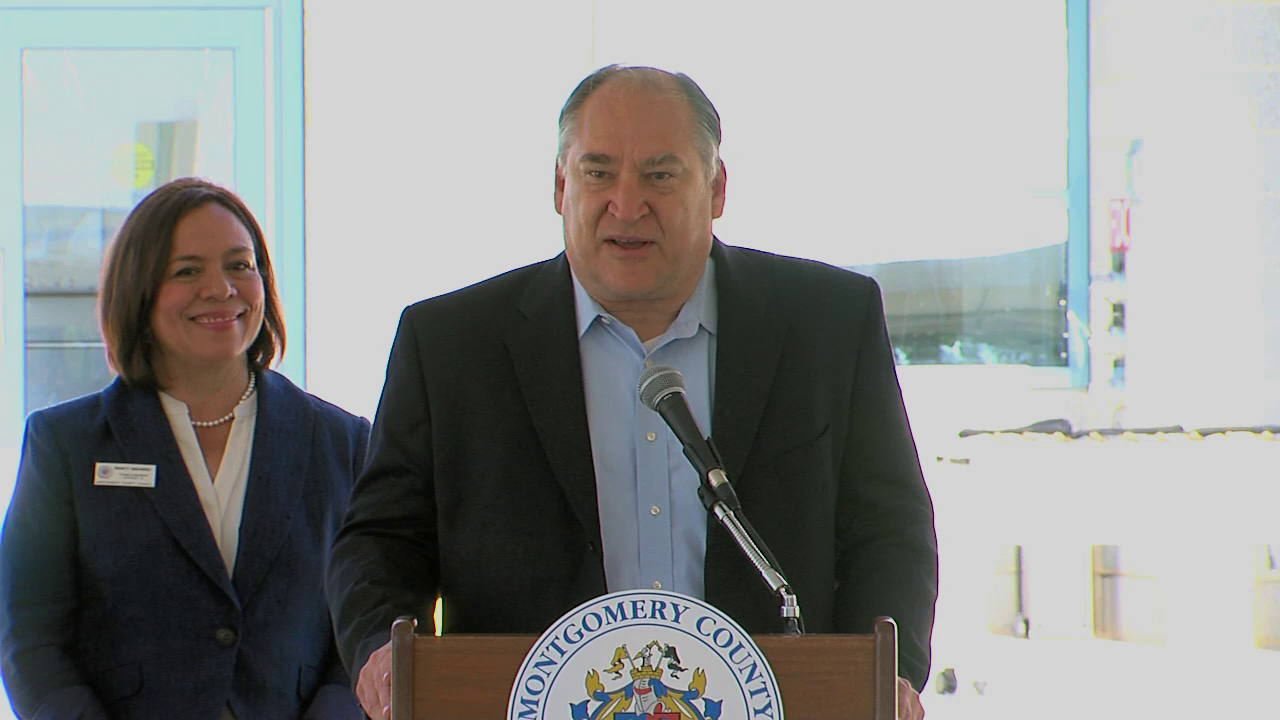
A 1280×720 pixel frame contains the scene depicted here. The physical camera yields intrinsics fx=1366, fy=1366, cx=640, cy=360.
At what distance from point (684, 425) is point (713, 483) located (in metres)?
0.08

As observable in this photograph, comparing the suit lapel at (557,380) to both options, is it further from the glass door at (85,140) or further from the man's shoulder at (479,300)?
the glass door at (85,140)

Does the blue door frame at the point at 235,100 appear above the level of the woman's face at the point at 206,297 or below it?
above

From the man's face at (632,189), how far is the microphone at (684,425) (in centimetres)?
34

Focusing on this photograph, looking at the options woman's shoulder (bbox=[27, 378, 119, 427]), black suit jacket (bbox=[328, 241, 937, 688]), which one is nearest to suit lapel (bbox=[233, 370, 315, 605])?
woman's shoulder (bbox=[27, 378, 119, 427])

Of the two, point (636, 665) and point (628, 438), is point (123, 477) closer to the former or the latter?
point (628, 438)

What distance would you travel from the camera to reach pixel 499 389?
175cm

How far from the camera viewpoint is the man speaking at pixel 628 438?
1.68 meters

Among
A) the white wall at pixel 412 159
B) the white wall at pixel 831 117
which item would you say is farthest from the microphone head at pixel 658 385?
the white wall at pixel 831 117

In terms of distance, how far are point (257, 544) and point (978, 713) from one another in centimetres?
312

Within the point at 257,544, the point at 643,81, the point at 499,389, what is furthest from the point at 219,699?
the point at 643,81

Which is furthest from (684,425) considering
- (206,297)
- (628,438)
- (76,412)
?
(76,412)

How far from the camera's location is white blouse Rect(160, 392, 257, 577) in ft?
7.71

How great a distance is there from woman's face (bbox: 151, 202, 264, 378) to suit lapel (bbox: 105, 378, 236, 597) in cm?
9

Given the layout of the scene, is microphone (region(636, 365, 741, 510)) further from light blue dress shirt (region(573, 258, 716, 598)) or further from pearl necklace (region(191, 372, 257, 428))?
pearl necklace (region(191, 372, 257, 428))
